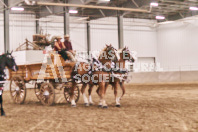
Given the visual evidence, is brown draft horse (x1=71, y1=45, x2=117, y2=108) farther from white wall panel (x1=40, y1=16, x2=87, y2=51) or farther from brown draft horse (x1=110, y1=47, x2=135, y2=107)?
white wall panel (x1=40, y1=16, x2=87, y2=51)

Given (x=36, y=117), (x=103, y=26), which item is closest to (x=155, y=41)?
(x=103, y=26)

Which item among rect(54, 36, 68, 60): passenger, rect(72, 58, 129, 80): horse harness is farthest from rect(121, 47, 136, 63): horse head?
rect(54, 36, 68, 60): passenger

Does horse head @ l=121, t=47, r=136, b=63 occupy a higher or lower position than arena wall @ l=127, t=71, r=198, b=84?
higher

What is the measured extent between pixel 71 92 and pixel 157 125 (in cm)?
418

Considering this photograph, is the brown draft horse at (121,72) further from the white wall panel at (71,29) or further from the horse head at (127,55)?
the white wall panel at (71,29)

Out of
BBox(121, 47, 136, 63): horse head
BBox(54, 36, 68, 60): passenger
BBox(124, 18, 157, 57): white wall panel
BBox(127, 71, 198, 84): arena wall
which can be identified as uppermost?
BBox(124, 18, 157, 57): white wall panel

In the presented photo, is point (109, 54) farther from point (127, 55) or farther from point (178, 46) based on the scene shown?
point (178, 46)

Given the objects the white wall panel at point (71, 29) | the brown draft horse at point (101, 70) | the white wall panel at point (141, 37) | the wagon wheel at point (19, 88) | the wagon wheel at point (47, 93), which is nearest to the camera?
the brown draft horse at point (101, 70)

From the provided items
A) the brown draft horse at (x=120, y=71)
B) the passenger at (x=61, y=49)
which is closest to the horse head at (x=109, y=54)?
the brown draft horse at (x=120, y=71)

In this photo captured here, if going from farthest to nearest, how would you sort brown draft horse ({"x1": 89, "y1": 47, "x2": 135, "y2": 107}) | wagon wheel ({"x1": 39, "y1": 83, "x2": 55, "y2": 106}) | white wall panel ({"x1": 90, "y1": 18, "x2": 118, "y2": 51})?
1. white wall panel ({"x1": 90, "y1": 18, "x2": 118, "y2": 51})
2. wagon wheel ({"x1": 39, "y1": 83, "x2": 55, "y2": 106})
3. brown draft horse ({"x1": 89, "y1": 47, "x2": 135, "y2": 107})

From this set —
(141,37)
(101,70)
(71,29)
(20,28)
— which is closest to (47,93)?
(101,70)

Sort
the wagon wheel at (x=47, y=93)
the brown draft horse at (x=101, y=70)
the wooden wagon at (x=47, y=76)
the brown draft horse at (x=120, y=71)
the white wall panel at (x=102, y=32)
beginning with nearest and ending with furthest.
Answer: the brown draft horse at (x=101, y=70) < the brown draft horse at (x=120, y=71) < the wooden wagon at (x=47, y=76) < the wagon wheel at (x=47, y=93) < the white wall panel at (x=102, y=32)

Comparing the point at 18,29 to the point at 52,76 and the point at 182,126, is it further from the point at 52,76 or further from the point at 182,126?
the point at 182,126

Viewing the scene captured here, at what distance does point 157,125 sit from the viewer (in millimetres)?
5531
